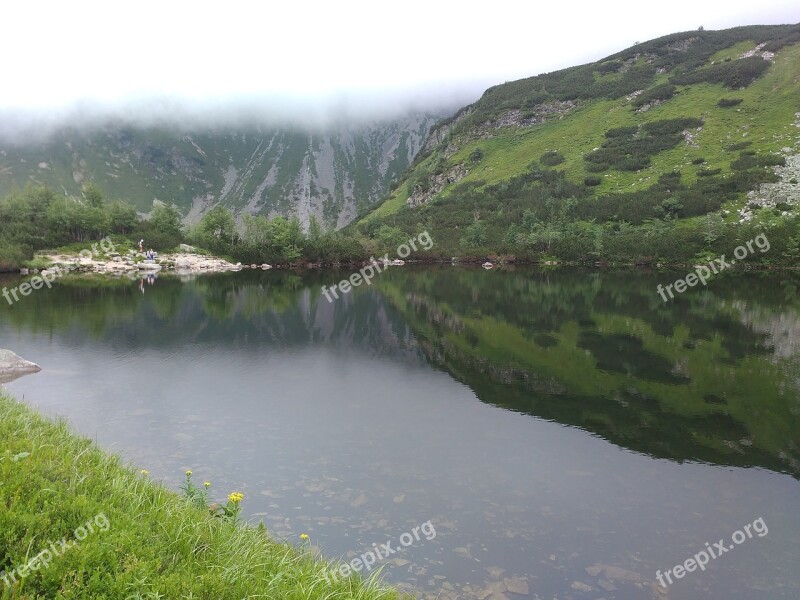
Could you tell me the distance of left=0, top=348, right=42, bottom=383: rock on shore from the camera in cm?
2525

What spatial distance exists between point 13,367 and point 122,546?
86.5ft

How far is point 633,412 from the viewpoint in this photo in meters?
22.2

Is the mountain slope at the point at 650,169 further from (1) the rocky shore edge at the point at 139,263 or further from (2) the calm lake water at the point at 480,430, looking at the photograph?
(2) the calm lake water at the point at 480,430

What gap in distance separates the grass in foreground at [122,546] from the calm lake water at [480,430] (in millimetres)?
4137

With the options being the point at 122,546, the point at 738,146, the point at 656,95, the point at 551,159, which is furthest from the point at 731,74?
the point at 122,546

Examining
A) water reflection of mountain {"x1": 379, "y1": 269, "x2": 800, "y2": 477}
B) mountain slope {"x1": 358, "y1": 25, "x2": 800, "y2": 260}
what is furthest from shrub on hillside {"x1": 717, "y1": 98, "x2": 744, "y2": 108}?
water reflection of mountain {"x1": 379, "y1": 269, "x2": 800, "y2": 477}

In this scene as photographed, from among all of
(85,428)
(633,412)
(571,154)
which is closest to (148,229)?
(85,428)

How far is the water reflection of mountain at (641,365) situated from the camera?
19.7m

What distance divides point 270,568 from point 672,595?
29.1 feet

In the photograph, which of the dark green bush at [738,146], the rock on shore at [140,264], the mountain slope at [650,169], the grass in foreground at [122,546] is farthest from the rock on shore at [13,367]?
the dark green bush at [738,146]

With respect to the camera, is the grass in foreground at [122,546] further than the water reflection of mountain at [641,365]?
No

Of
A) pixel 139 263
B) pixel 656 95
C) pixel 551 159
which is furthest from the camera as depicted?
pixel 656 95

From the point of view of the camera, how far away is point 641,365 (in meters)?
29.9

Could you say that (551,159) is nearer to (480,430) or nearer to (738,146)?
(738,146)
